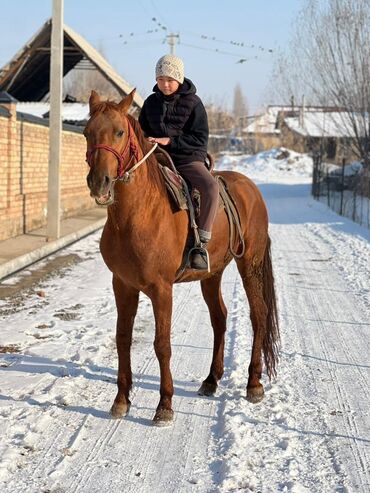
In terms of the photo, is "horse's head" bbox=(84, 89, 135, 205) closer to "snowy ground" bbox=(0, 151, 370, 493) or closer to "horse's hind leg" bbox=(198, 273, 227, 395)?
"snowy ground" bbox=(0, 151, 370, 493)

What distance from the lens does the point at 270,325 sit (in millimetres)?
5637

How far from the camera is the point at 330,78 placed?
86.4 ft

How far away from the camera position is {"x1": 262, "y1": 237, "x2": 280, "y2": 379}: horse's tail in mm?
5543

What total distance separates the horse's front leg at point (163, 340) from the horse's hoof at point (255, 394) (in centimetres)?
77

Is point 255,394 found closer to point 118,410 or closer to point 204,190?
point 118,410

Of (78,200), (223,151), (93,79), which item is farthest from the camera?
(223,151)

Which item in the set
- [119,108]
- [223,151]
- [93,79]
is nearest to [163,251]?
[119,108]

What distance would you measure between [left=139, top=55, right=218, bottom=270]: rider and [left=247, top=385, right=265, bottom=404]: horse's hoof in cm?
108

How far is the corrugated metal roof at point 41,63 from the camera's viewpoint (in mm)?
21797

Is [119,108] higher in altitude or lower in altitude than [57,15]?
lower

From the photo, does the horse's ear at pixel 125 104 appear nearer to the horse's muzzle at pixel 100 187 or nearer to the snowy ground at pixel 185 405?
the horse's muzzle at pixel 100 187

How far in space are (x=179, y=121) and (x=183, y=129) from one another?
0.09 meters

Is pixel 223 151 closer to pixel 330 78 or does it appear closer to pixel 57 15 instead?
pixel 330 78

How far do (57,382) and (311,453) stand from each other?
2.30m
